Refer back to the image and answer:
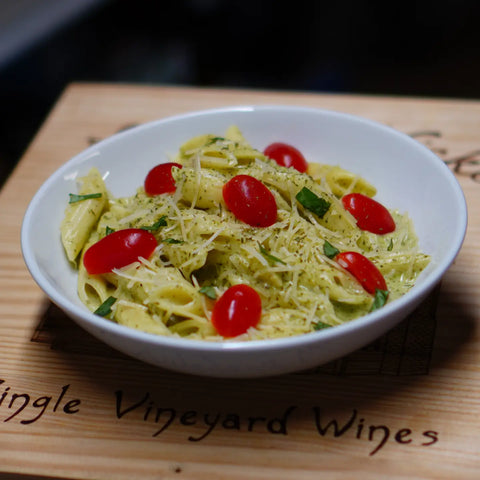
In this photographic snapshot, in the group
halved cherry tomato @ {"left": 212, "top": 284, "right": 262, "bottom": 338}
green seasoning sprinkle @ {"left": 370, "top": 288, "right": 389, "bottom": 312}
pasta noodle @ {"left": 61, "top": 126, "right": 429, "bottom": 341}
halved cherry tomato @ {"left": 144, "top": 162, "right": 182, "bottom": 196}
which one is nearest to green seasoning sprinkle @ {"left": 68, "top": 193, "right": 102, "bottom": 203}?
pasta noodle @ {"left": 61, "top": 126, "right": 429, "bottom": 341}

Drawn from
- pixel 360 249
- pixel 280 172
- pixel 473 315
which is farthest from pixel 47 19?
pixel 473 315

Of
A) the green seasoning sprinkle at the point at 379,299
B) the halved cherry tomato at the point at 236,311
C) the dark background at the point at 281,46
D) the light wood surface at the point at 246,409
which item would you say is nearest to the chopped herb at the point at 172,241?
the halved cherry tomato at the point at 236,311

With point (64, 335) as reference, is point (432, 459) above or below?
above

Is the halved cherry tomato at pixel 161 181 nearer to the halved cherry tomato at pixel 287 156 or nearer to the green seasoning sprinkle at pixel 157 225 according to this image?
the green seasoning sprinkle at pixel 157 225

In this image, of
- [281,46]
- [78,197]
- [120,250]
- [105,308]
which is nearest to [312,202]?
[120,250]

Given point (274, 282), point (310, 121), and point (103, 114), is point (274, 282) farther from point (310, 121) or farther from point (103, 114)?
point (103, 114)

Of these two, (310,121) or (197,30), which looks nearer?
(310,121)
